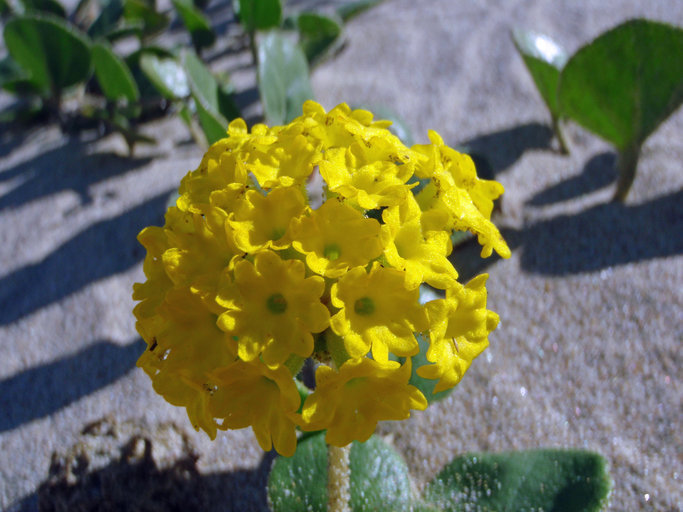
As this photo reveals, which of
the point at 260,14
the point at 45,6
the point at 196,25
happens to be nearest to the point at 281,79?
the point at 260,14

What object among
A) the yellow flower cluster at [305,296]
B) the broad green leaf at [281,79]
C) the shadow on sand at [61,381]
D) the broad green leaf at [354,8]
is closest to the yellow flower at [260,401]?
the yellow flower cluster at [305,296]

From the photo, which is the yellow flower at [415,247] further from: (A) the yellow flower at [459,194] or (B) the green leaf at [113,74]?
(B) the green leaf at [113,74]

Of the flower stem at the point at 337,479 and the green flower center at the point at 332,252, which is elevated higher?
the green flower center at the point at 332,252

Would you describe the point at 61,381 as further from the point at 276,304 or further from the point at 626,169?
the point at 626,169

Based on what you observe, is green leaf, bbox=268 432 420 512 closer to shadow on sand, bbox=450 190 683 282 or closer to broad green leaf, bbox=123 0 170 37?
shadow on sand, bbox=450 190 683 282

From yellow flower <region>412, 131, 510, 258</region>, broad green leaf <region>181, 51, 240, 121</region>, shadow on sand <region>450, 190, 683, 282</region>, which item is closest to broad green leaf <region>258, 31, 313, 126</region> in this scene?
broad green leaf <region>181, 51, 240, 121</region>

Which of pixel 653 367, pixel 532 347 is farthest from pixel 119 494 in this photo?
pixel 653 367
